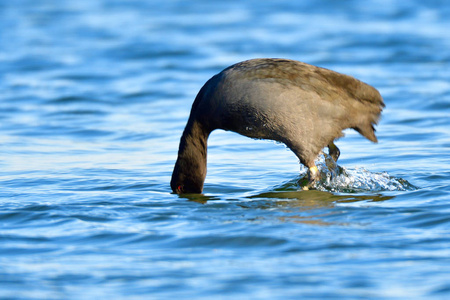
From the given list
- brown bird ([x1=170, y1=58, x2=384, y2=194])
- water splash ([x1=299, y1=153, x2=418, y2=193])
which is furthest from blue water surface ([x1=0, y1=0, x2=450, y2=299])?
brown bird ([x1=170, y1=58, x2=384, y2=194])

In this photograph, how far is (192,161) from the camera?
22.7 ft

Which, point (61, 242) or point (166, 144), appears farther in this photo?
point (166, 144)

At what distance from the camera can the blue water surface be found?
4.56 meters

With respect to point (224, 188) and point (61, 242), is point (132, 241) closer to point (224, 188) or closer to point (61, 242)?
point (61, 242)

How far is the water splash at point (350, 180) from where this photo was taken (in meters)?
6.88

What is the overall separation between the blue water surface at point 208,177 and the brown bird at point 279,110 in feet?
1.27

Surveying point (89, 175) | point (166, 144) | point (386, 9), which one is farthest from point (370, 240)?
point (386, 9)

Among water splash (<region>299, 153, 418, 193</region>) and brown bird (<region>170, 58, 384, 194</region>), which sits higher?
brown bird (<region>170, 58, 384, 194</region>)

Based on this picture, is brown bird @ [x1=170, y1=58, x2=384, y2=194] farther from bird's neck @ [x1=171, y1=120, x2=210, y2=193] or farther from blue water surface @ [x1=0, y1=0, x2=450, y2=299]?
blue water surface @ [x1=0, y1=0, x2=450, y2=299]

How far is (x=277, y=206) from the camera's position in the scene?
6344 mm

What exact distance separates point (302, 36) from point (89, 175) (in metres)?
9.23

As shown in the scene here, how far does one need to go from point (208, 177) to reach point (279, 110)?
61.1 inches

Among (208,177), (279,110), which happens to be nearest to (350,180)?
(279,110)

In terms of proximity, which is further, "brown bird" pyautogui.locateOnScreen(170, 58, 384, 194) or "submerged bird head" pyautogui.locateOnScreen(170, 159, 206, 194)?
"submerged bird head" pyautogui.locateOnScreen(170, 159, 206, 194)
